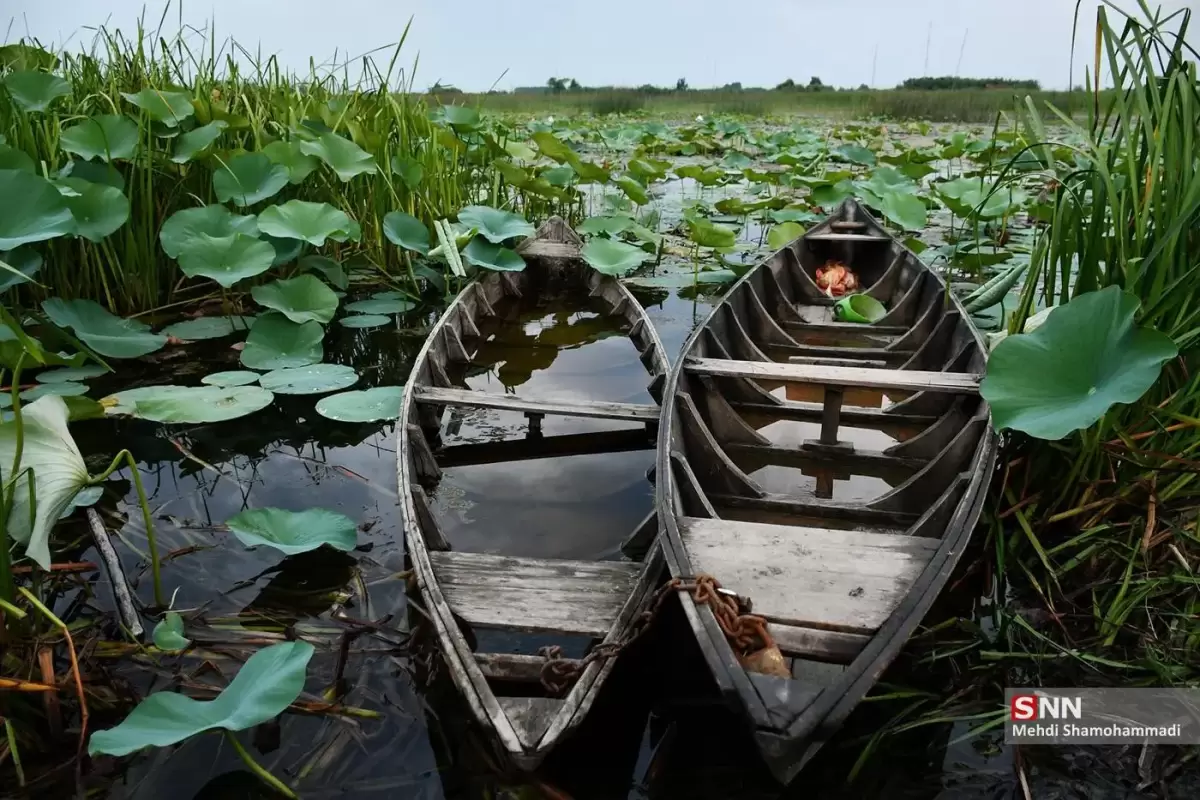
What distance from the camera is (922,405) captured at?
9.70 feet

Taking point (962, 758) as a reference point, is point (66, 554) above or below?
above

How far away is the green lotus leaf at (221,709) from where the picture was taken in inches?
48.7

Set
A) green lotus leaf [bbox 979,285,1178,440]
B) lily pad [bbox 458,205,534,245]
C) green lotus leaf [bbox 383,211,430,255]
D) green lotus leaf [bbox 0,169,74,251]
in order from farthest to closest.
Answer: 1. lily pad [bbox 458,205,534,245]
2. green lotus leaf [bbox 383,211,430,255]
3. green lotus leaf [bbox 0,169,74,251]
4. green lotus leaf [bbox 979,285,1178,440]

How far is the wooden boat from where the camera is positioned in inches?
56.7

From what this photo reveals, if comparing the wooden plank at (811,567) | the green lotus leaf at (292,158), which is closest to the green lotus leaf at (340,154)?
the green lotus leaf at (292,158)

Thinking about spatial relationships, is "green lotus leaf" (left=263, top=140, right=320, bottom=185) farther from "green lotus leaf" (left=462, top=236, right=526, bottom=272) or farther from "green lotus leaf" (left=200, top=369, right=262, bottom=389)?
"green lotus leaf" (left=200, top=369, right=262, bottom=389)

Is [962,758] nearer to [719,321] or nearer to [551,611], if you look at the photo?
[551,611]

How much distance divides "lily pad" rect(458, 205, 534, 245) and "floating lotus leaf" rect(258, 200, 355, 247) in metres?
0.73

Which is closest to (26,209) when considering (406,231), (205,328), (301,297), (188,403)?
(188,403)

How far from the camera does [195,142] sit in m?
3.60

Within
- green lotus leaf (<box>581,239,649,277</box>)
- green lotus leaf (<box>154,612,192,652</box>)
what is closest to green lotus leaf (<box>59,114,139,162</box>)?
green lotus leaf (<box>581,239,649,277</box>)

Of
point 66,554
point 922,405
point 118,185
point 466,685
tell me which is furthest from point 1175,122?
point 118,185

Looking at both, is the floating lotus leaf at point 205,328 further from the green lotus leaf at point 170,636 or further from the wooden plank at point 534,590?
the wooden plank at point 534,590

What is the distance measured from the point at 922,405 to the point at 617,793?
204cm
